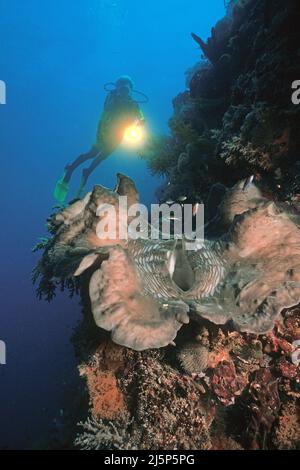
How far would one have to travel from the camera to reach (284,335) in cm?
283

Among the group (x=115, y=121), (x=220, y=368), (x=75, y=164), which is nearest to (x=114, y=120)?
(x=115, y=121)

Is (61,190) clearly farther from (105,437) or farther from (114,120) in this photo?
(105,437)

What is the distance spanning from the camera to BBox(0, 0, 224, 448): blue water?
59513 mm

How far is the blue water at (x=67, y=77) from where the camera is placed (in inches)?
2343

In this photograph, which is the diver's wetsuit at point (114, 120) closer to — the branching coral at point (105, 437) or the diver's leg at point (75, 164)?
the diver's leg at point (75, 164)

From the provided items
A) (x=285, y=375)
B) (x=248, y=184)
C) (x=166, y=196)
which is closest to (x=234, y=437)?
(x=285, y=375)

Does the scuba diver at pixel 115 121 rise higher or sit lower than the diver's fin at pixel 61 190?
higher

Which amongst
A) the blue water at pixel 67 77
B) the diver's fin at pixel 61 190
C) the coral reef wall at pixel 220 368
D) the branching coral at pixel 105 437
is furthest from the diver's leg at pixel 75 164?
the blue water at pixel 67 77

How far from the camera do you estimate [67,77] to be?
106438 mm

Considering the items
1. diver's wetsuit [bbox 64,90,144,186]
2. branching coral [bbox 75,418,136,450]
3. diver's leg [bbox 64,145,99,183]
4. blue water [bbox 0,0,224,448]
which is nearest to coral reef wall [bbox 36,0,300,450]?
branching coral [bbox 75,418,136,450]

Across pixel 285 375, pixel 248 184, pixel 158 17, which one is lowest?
pixel 285 375

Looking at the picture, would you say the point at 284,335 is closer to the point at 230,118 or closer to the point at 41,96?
the point at 230,118

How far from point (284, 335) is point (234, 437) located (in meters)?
0.93
